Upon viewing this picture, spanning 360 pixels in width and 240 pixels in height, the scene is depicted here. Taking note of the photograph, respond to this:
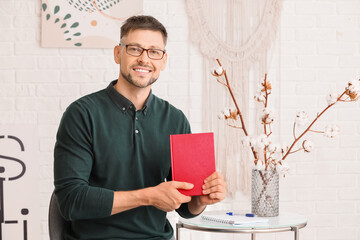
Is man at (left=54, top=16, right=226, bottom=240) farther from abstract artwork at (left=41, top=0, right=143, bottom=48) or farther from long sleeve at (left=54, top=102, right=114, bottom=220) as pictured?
abstract artwork at (left=41, top=0, right=143, bottom=48)

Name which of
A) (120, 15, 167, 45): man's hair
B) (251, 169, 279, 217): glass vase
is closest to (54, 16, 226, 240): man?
(120, 15, 167, 45): man's hair

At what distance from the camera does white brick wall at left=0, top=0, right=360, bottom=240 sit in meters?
2.78

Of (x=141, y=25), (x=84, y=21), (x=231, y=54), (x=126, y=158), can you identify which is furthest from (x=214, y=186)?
(x=84, y=21)

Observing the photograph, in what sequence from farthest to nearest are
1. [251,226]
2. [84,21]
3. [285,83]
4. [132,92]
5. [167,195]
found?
[285,83]
[84,21]
[251,226]
[132,92]
[167,195]

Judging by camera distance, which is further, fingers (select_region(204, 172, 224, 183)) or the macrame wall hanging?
the macrame wall hanging

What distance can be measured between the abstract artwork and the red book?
1.35 metres

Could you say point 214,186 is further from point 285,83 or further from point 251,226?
point 285,83

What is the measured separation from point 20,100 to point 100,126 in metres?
1.29

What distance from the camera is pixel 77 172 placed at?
1547 mm

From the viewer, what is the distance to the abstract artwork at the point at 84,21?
2.77m

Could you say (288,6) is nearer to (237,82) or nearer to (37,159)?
(237,82)

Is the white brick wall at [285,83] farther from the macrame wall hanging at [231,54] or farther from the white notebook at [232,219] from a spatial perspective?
the white notebook at [232,219]

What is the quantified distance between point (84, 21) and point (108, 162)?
137cm

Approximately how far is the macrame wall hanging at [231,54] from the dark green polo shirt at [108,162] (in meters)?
1.09
